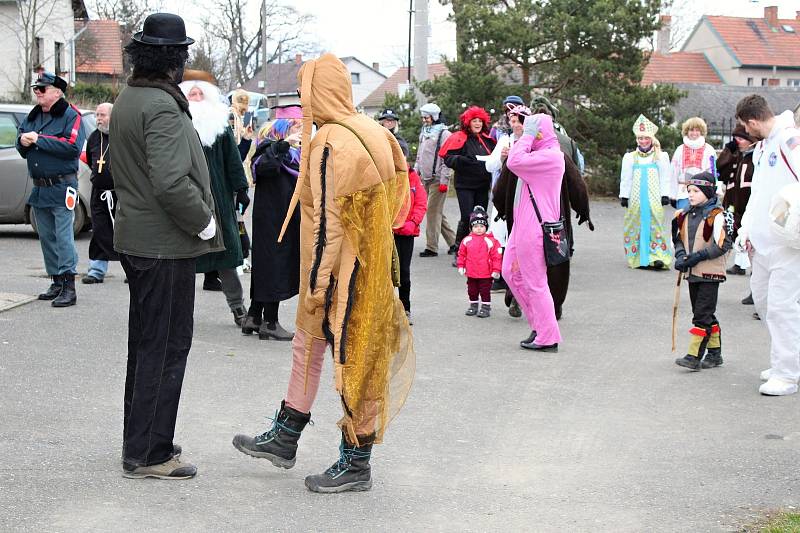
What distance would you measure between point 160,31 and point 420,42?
18.5m

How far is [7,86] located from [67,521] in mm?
43836

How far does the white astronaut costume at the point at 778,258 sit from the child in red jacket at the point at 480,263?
3203mm

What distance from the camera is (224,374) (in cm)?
752

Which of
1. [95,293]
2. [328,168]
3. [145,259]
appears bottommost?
[95,293]

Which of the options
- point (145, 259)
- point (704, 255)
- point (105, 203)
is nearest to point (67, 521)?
point (145, 259)

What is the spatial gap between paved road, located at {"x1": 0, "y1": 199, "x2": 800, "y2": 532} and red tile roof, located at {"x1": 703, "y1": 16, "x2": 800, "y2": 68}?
7976cm

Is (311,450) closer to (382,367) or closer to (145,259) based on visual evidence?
(382,367)

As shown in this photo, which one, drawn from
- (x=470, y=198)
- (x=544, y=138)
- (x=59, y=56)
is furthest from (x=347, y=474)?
(x=59, y=56)

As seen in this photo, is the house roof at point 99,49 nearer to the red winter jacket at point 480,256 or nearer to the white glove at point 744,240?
the red winter jacket at point 480,256

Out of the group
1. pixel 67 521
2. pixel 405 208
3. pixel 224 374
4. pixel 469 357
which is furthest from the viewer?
pixel 469 357

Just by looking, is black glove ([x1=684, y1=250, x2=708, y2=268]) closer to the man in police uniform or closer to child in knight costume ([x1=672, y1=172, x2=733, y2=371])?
child in knight costume ([x1=672, y1=172, x2=733, y2=371])

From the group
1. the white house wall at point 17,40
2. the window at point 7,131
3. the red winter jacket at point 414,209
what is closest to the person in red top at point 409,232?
the red winter jacket at point 414,209

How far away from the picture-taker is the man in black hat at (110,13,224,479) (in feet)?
16.2

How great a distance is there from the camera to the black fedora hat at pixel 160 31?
197 inches
